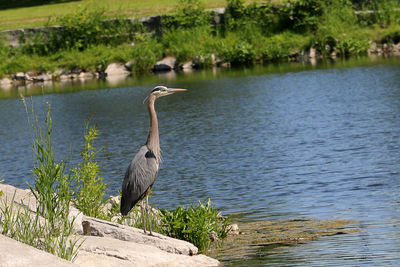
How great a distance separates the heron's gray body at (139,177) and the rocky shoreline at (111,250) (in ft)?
1.37

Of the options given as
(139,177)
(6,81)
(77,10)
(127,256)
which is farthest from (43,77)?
(127,256)

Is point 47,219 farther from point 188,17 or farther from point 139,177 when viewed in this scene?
point 188,17

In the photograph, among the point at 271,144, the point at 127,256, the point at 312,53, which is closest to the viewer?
the point at 127,256

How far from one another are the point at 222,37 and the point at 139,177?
94.9 feet

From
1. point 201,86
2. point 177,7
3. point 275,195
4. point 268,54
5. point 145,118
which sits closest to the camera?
point 275,195

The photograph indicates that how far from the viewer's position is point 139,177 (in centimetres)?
972

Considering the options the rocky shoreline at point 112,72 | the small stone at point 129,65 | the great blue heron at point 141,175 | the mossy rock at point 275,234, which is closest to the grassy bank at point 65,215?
the mossy rock at point 275,234

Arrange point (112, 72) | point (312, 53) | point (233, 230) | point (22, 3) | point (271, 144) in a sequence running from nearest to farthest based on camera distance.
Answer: point (233, 230), point (271, 144), point (312, 53), point (112, 72), point (22, 3)

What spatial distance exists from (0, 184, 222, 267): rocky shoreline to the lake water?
802 mm

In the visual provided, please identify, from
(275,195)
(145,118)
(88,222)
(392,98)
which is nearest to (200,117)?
(145,118)

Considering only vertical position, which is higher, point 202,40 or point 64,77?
point 202,40

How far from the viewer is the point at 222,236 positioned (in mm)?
10523

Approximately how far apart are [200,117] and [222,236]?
12.1 metres

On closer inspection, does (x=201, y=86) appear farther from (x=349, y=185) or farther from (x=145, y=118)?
(x=349, y=185)
